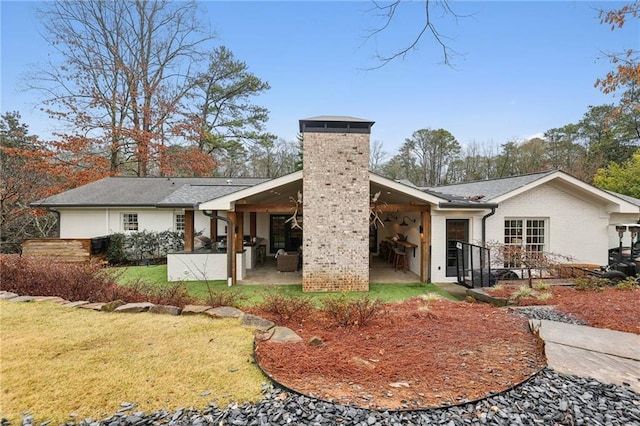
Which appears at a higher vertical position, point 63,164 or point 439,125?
point 439,125

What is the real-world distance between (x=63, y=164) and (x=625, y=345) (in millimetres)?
23961

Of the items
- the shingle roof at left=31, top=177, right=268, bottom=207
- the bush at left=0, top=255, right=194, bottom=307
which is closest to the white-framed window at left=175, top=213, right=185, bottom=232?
the shingle roof at left=31, top=177, right=268, bottom=207

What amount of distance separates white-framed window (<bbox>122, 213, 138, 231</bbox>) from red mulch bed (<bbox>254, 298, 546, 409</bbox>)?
1203cm

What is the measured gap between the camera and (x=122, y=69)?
2036 centimetres

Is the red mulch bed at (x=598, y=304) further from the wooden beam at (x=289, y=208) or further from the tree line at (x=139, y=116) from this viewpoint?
the tree line at (x=139, y=116)

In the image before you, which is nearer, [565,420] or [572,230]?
[565,420]

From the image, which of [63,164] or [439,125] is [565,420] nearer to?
[63,164]

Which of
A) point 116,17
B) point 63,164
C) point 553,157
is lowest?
point 63,164

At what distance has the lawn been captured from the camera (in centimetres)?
295

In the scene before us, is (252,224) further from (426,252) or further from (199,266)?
(426,252)

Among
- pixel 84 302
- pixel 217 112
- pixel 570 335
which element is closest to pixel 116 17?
pixel 217 112

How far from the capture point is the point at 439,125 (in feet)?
101

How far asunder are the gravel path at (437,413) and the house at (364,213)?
6.33m

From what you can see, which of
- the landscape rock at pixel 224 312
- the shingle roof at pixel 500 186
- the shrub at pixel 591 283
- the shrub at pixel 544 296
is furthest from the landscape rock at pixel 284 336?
the shingle roof at pixel 500 186
